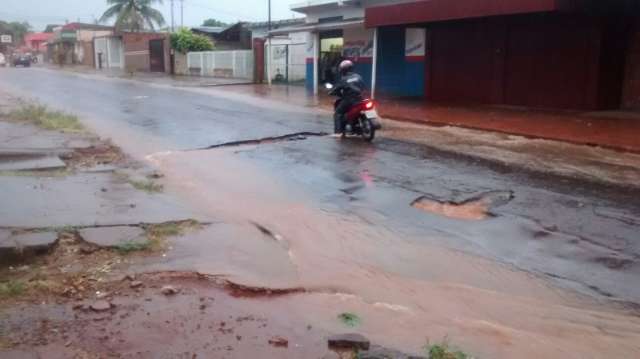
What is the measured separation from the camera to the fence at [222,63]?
36.9 m

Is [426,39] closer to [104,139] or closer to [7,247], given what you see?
[104,139]

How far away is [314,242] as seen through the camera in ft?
20.9

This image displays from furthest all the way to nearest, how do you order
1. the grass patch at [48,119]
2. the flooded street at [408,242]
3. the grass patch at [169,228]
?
the grass patch at [48,119], the grass patch at [169,228], the flooded street at [408,242]

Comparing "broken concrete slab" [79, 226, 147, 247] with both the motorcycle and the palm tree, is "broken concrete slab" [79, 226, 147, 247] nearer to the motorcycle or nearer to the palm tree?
the motorcycle

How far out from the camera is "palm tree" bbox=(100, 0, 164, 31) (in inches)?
2253

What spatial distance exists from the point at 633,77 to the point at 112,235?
15414mm

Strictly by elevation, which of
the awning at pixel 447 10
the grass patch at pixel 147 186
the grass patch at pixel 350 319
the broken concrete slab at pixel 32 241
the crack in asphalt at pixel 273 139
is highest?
the awning at pixel 447 10

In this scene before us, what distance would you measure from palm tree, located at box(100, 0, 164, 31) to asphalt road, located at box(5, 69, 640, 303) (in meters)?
46.0

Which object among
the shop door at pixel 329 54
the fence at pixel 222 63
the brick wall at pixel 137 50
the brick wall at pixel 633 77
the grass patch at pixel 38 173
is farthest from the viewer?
the brick wall at pixel 137 50

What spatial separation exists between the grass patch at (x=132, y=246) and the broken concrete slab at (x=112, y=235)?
4 centimetres

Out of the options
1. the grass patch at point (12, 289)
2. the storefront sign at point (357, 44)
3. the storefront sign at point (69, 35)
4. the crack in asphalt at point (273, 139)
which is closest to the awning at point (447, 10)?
the crack in asphalt at point (273, 139)

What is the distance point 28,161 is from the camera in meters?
9.76

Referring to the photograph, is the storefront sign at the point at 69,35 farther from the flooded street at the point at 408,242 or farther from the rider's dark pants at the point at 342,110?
the flooded street at the point at 408,242

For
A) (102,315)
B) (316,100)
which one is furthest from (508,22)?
(102,315)
